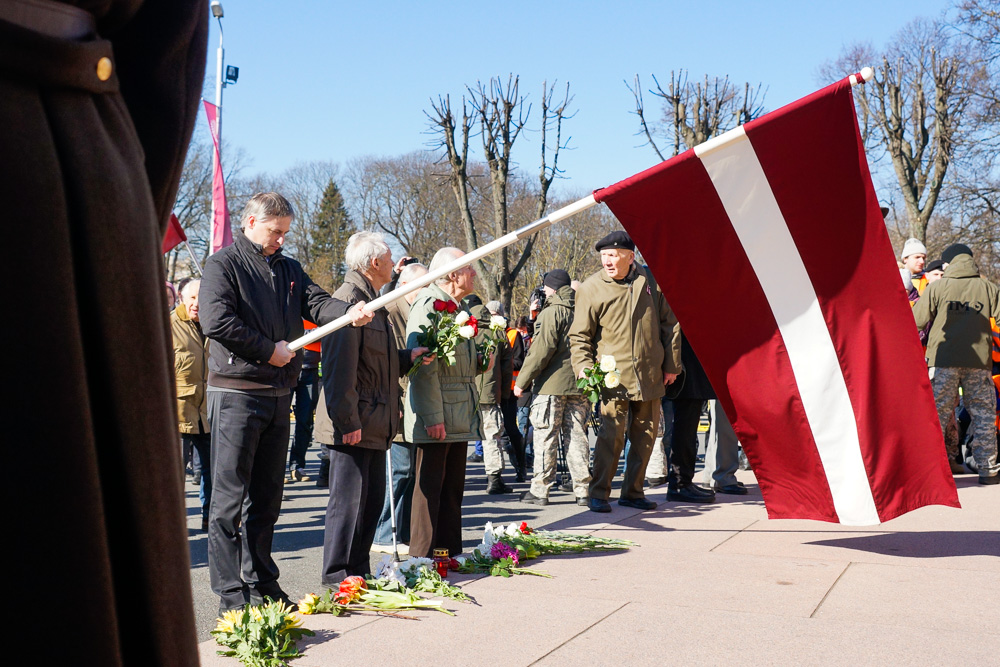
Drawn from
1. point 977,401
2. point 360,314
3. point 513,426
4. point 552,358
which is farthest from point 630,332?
point 977,401

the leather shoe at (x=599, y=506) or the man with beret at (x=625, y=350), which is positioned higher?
the man with beret at (x=625, y=350)

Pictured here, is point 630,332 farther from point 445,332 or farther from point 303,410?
point 303,410

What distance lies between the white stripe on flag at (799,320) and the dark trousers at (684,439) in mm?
3235

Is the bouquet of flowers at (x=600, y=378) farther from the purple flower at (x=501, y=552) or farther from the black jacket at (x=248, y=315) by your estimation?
the black jacket at (x=248, y=315)

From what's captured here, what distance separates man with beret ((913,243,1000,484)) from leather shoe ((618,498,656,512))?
333 centimetres

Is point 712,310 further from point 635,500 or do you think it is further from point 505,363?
point 505,363

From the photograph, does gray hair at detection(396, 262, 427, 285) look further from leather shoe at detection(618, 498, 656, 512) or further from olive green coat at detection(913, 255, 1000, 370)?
olive green coat at detection(913, 255, 1000, 370)

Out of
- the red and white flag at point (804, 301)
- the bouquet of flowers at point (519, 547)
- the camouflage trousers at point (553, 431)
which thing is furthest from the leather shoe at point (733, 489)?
the red and white flag at point (804, 301)

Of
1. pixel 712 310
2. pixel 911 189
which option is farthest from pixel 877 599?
pixel 911 189

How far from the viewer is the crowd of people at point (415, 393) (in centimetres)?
489

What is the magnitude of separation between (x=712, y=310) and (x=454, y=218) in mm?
43304

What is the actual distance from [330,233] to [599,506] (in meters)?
48.7

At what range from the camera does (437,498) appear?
6.03 m

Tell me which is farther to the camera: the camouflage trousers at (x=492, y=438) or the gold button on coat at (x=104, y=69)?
the camouflage trousers at (x=492, y=438)
